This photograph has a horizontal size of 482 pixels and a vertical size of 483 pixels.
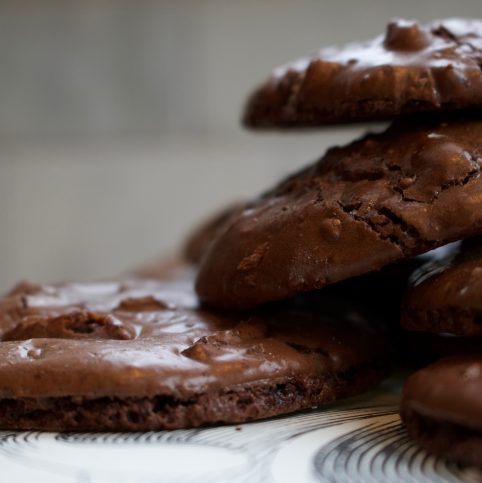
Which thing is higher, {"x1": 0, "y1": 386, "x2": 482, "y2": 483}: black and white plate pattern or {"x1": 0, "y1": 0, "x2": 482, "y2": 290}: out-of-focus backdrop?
{"x1": 0, "y1": 0, "x2": 482, "y2": 290}: out-of-focus backdrop

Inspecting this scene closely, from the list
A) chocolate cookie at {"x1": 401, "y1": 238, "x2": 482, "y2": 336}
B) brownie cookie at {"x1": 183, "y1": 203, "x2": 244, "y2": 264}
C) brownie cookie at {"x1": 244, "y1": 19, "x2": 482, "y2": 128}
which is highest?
brownie cookie at {"x1": 244, "y1": 19, "x2": 482, "y2": 128}

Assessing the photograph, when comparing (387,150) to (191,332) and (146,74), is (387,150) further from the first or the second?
(146,74)

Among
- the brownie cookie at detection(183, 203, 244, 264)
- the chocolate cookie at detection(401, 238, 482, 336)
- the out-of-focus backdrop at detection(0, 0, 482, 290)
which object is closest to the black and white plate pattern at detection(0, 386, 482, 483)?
the chocolate cookie at detection(401, 238, 482, 336)

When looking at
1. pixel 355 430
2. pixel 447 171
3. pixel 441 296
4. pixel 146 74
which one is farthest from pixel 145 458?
pixel 146 74

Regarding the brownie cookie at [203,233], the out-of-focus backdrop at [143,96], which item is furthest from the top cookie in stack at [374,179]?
the out-of-focus backdrop at [143,96]

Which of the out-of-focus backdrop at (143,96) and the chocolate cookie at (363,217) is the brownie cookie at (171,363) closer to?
the chocolate cookie at (363,217)

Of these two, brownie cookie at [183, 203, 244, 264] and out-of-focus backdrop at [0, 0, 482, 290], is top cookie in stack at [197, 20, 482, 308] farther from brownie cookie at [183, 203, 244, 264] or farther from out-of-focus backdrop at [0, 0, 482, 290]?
out-of-focus backdrop at [0, 0, 482, 290]

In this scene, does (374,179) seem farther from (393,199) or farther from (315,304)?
(315,304)
